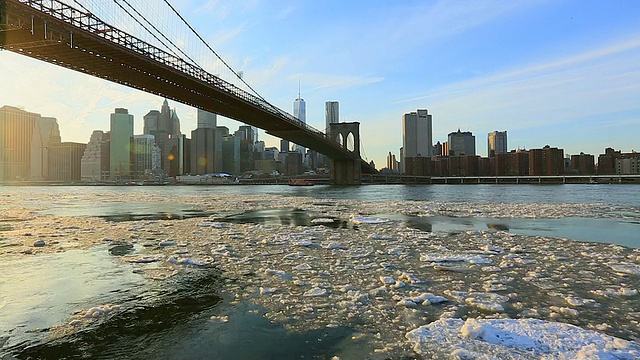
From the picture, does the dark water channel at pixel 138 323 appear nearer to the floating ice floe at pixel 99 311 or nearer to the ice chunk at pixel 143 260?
the floating ice floe at pixel 99 311

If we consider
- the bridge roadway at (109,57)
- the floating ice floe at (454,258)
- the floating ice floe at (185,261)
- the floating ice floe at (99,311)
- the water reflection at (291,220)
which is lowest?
the water reflection at (291,220)

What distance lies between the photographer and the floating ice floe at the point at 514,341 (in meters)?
3.22

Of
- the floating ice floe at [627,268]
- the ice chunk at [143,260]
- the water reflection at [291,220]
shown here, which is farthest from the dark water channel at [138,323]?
the water reflection at [291,220]

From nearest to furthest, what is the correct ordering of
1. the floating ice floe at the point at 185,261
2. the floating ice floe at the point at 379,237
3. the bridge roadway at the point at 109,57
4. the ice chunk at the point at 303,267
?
the ice chunk at the point at 303,267
the floating ice floe at the point at 185,261
the floating ice floe at the point at 379,237
the bridge roadway at the point at 109,57

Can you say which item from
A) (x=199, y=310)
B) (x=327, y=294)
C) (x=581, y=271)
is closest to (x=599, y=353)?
(x=327, y=294)

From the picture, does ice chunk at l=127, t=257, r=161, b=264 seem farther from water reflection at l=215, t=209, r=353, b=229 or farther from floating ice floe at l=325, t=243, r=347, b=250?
water reflection at l=215, t=209, r=353, b=229

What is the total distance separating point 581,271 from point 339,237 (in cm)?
534

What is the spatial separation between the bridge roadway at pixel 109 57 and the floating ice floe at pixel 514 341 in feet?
93.4

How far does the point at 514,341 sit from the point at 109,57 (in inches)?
1449

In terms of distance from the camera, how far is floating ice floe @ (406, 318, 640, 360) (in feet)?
10.6

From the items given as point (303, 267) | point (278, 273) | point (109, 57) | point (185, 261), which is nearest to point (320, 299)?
point (278, 273)

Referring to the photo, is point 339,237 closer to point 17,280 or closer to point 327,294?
point 327,294

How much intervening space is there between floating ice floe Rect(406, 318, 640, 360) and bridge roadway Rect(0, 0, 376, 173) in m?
28.5

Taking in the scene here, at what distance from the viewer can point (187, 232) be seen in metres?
10.9
